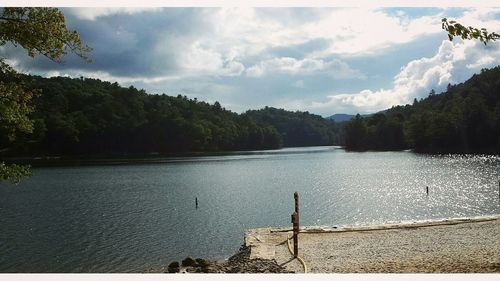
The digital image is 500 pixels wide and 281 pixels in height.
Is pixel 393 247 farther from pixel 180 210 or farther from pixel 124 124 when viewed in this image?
pixel 124 124

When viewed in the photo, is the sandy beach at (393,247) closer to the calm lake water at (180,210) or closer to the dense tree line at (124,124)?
the calm lake water at (180,210)

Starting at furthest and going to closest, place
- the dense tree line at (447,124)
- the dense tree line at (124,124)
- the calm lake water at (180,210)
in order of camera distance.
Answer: the dense tree line at (124,124)
the dense tree line at (447,124)
the calm lake water at (180,210)

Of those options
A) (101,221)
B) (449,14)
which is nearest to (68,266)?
(101,221)

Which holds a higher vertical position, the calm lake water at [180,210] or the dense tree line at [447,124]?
the dense tree line at [447,124]

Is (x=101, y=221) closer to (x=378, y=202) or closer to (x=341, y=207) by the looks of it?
(x=341, y=207)

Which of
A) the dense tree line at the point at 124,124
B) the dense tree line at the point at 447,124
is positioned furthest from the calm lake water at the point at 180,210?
the dense tree line at the point at 447,124

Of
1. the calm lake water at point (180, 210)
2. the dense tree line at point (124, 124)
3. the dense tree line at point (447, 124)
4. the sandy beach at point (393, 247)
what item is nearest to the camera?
the sandy beach at point (393, 247)

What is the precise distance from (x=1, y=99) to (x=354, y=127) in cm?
12320

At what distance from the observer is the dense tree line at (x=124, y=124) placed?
78.9 metres

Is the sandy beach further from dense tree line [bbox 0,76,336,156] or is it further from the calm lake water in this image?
dense tree line [bbox 0,76,336,156]

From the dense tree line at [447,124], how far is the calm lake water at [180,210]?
28.2 m

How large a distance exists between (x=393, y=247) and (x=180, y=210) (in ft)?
61.0

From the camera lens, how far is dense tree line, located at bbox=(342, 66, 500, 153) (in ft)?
238
